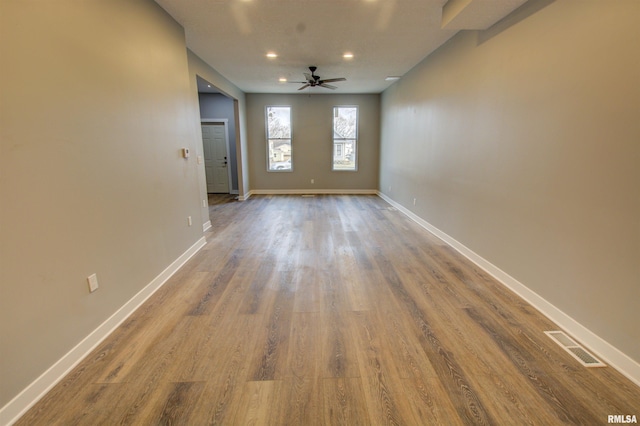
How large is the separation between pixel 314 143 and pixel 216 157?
9.18ft

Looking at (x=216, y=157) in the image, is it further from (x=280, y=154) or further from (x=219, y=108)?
(x=280, y=154)

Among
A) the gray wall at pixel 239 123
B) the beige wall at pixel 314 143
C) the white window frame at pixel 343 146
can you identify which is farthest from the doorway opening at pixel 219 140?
the white window frame at pixel 343 146

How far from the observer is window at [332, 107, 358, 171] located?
27.1 ft

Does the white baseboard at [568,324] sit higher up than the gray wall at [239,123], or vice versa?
the gray wall at [239,123]

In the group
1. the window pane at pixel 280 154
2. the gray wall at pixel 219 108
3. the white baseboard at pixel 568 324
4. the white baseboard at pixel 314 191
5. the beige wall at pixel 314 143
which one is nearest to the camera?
the white baseboard at pixel 568 324

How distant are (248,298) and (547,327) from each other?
244 centimetres

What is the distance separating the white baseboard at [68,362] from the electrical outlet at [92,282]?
29cm

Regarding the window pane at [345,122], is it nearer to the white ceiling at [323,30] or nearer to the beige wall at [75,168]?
the white ceiling at [323,30]

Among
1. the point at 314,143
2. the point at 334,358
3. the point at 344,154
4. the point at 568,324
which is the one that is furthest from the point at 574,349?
the point at 314,143

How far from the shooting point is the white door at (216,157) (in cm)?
812

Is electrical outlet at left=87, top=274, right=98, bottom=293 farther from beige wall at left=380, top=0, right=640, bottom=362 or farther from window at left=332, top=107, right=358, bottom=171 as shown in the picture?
window at left=332, top=107, right=358, bottom=171

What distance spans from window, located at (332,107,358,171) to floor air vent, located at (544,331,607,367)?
6830mm

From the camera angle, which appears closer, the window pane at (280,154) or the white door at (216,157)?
the white door at (216,157)
